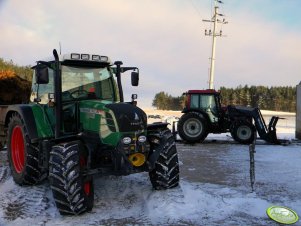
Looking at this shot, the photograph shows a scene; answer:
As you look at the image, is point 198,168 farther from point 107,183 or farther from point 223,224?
point 223,224

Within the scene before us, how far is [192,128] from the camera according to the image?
15.4 m

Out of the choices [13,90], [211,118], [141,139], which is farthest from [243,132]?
[141,139]

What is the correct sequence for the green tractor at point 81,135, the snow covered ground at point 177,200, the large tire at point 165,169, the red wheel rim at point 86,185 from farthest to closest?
1. the large tire at point 165,169
2. the red wheel rim at point 86,185
3. the green tractor at point 81,135
4. the snow covered ground at point 177,200

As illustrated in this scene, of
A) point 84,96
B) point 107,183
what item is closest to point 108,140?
point 84,96

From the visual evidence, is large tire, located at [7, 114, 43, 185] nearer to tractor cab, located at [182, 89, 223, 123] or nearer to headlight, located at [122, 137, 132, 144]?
headlight, located at [122, 137, 132, 144]

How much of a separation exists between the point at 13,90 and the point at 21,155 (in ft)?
24.9

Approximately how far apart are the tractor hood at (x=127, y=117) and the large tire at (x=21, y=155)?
71.9 inches

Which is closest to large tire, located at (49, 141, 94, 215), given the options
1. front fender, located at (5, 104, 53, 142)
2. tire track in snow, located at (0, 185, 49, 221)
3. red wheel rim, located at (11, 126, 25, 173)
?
tire track in snow, located at (0, 185, 49, 221)

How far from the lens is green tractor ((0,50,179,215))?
18.1 feet

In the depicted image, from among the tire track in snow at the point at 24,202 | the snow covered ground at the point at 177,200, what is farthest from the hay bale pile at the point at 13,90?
the tire track in snow at the point at 24,202

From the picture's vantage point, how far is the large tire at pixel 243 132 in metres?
14.9

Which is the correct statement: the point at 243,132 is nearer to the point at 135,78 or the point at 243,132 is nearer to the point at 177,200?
the point at 135,78

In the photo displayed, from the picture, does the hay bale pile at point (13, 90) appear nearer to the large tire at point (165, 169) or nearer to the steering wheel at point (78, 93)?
the steering wheel at point (78, 93)

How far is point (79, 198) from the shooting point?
545 centimetres
